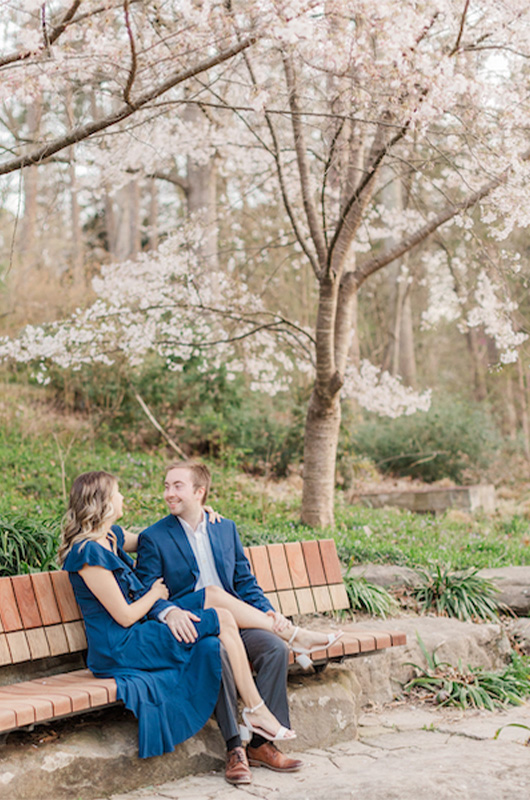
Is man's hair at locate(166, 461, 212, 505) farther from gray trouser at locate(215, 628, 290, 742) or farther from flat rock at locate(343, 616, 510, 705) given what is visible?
flat rock at locate(343, 616, 510, 705)

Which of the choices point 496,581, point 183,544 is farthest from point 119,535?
point 496,581

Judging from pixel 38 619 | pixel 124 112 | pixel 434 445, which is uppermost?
pixel 124 112

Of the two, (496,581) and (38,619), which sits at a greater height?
(38,619)

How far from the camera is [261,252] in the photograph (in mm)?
9414

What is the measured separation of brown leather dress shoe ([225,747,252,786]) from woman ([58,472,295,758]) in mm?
130

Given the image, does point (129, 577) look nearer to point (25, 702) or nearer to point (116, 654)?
point (116, 654)

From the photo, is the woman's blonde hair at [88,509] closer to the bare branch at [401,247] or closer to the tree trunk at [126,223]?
the bare branch at [401,247]

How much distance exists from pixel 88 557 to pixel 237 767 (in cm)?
100

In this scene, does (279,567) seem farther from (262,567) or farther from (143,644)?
(143,644)

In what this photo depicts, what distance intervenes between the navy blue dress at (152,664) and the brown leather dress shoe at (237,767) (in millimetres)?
172

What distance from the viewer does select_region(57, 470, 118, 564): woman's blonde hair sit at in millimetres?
3438

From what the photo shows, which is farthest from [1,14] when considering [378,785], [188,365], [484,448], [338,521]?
[484,448]

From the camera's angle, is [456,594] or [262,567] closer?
[262,567]

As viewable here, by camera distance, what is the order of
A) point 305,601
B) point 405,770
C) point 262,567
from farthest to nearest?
point 305,601
point 262,567
point 405,770
